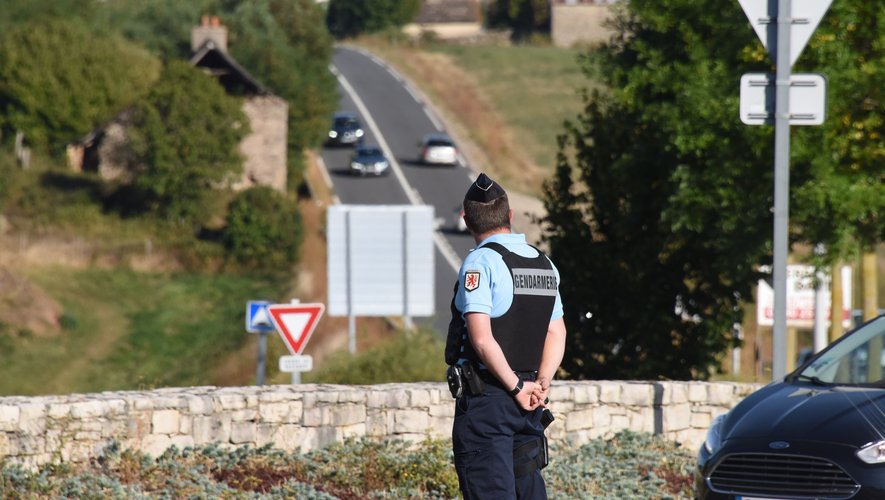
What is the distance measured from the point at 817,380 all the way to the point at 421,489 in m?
2.91

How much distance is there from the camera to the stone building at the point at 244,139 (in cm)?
6406

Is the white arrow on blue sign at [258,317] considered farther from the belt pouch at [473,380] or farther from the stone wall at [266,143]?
the stone wall at [266,143]

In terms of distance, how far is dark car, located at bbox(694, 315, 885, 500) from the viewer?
7.33 meters

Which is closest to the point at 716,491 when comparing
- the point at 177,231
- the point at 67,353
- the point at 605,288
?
the point at 605,288

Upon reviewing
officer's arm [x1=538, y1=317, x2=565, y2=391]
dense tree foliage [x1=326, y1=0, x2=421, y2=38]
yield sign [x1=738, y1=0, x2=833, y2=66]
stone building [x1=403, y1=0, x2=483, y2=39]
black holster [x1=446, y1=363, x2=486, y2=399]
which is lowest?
black holster [x1=446, y1=363, x2=486, y2=399]

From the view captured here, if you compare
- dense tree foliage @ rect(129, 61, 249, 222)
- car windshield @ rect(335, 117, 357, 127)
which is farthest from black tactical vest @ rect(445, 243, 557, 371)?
car windshield @ rect(335, 117, 357, 127)

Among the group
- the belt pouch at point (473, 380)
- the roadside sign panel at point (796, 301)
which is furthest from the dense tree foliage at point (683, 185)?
the belt pouch at point (473, 380)

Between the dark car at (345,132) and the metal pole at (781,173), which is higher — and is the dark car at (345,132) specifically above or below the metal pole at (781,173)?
above

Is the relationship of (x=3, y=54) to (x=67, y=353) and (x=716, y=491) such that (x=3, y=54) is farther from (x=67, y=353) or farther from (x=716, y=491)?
(x=716, y=491)

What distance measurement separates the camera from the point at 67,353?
38969 millimetres

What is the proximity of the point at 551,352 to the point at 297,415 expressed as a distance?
15.7 ft

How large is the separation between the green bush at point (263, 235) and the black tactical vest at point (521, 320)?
49645 mm

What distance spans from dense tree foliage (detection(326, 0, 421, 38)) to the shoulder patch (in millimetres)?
125875

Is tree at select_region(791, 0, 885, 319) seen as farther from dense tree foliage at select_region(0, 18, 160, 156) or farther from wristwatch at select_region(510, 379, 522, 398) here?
dense tree foliage at select_region(0, 18, 160, 156)
